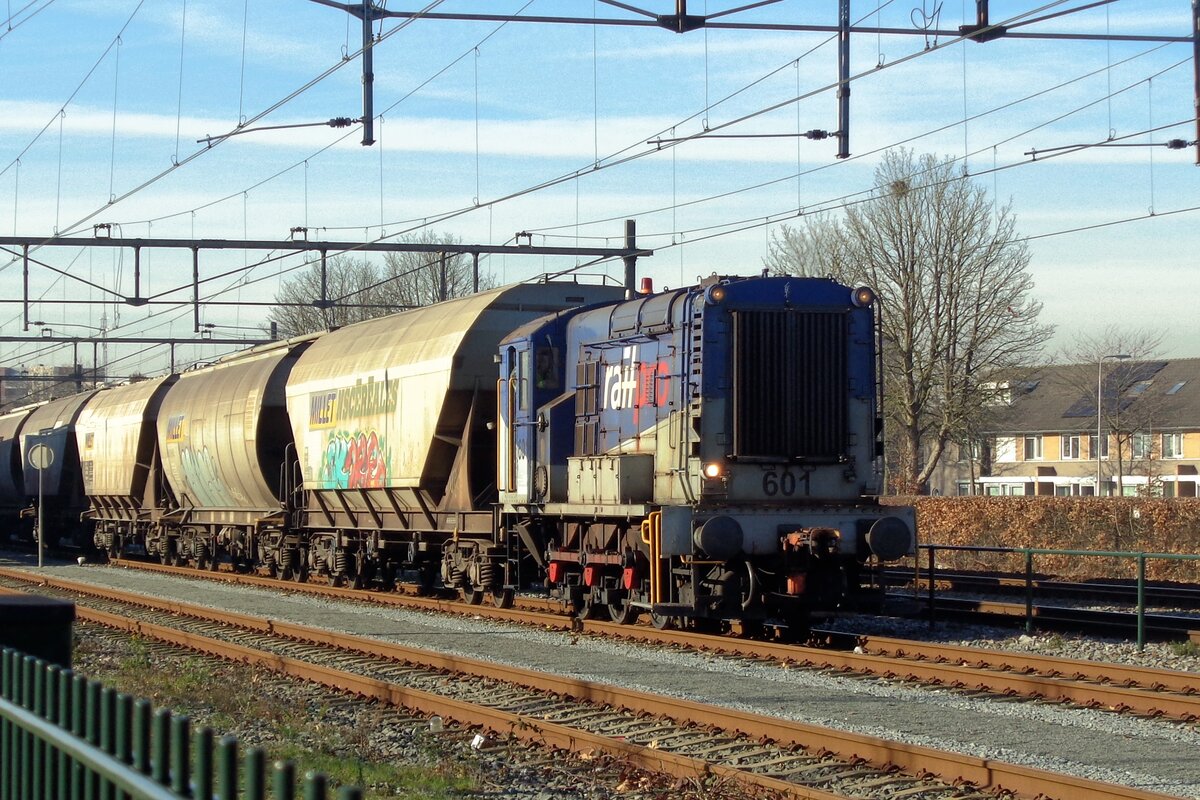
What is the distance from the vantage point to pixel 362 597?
70.8 feet

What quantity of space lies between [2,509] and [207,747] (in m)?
44.2

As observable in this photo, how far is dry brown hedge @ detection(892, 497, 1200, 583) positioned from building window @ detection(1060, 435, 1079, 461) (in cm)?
3915

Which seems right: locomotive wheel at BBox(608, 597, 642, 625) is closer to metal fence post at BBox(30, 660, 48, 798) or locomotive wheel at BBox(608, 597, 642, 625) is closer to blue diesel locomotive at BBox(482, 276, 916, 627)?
blue diesel locomotive at BBox(482, 276, 916, 627)

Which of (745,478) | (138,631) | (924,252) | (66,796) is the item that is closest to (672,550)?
(745,478)

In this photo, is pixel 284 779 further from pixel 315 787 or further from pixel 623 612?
pixel 623 612

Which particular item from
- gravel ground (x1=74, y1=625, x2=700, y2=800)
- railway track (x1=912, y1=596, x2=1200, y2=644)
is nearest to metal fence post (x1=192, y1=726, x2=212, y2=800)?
gravel ground (x1=74, y1=625, x2=700, y2=800)

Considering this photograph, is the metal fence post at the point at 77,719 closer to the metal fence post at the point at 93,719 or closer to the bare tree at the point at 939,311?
the metal fence post at the point at 93,719

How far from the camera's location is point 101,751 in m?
3.80

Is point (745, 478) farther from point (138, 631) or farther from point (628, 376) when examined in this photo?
point (138, 631)

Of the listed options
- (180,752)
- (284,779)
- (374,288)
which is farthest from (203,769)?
(374,288)

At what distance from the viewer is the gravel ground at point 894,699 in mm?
8977

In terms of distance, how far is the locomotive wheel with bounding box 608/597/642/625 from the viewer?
1638 centimetres

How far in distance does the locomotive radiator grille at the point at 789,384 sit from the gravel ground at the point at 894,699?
2539 mm

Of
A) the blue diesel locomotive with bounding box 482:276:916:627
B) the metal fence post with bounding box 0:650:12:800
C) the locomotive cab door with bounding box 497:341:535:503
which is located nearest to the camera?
the metal fence post with bounding box 0:650:12:800
